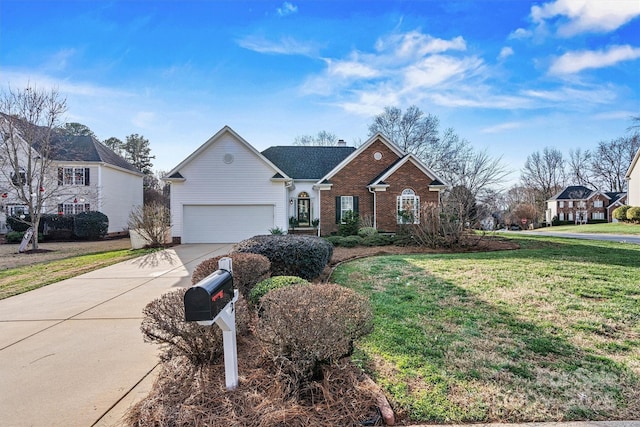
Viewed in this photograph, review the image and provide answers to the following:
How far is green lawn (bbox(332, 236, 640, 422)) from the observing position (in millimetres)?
2670

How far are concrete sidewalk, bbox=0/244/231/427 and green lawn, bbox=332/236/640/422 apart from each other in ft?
8.04

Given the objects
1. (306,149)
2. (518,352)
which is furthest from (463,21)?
(306,149)

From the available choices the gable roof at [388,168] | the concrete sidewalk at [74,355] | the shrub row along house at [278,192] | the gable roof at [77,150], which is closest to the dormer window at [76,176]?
the gable roof at [77,150]

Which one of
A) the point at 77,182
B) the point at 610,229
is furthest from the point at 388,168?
the point at 77,182

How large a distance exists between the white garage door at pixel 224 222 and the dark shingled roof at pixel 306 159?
4.72m

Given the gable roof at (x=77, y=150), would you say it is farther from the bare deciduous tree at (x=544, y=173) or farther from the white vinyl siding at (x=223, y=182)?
the bare deciduous tree at (x=544, y=173)

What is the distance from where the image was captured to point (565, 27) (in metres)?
10.6

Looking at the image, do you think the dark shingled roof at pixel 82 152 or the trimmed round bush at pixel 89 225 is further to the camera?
the dark shingled roof at pixel 82 152

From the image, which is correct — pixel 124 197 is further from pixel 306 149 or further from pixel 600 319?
pixel 600 319

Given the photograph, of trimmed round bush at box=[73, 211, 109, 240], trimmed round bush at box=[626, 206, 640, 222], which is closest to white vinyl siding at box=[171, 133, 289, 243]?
trimmed round bush at box=[73, 211, 109, 240]

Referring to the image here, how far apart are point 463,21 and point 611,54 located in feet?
24.1

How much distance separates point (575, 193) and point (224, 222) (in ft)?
179

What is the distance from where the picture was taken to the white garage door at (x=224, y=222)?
17.1 metres

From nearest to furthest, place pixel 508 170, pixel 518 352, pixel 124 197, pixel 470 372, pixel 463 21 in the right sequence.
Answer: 1. pixel 470 372
2. pixel 518 352
3. pixel 463 21
4. pixel 508 170
5. pixel 124 197
